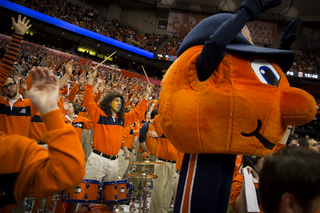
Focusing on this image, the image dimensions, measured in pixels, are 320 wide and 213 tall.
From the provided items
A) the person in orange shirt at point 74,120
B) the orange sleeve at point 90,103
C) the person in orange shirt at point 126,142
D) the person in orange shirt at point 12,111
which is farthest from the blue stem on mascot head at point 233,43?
the person in orange shirt at point 126,142

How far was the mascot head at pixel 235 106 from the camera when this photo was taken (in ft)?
4.17

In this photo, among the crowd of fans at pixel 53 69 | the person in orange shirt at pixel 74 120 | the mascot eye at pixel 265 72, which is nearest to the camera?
the mascot eye at pixel 265 72

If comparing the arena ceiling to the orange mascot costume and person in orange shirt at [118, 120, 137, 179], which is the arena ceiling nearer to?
person in orange shirt at [118, 120, 137, 179]

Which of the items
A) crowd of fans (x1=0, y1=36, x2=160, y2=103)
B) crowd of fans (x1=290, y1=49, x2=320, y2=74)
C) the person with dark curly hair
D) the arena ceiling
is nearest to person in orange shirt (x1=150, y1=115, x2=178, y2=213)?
the person with dark curly hair

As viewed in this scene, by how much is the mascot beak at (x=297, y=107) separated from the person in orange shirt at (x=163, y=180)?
253cm

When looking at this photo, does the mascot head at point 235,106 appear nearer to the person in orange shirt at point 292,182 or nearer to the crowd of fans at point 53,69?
the person in orange shirt at point 292,182

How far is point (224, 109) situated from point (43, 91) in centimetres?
99

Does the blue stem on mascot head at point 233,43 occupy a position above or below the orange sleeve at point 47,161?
above

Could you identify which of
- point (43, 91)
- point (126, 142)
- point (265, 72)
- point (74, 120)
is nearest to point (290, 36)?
point (265, 72)

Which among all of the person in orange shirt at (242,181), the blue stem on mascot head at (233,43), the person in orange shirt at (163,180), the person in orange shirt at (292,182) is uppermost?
the blue stem on mascot head at (233,43)

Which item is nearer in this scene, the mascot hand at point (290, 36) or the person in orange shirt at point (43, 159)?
the person in orange shirt at point (43, 159)

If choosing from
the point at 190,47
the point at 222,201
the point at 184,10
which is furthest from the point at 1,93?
the point at 184,10

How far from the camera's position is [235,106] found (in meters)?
1.28

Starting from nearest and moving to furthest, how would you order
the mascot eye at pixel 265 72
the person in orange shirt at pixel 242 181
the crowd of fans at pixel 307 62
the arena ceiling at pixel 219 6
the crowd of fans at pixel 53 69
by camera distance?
the mascot eye at pixel 265 72 → the person in orange shirt at pixel 242 181 → the crowd of fans at pixel 53 69 → the crowd of fans at pixel 307 62 → the arena ceiling at pixel 219 6
